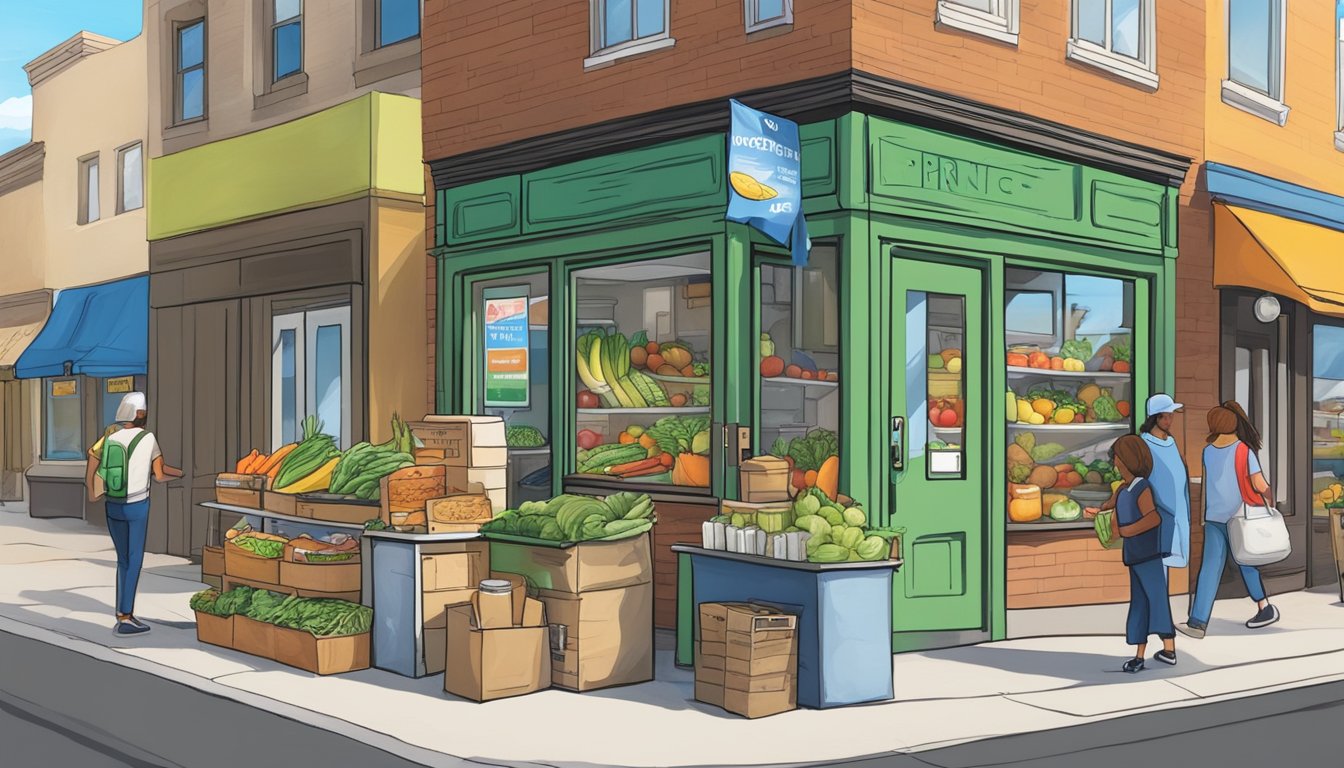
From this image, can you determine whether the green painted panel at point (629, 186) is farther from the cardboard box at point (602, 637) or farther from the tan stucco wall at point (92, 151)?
the tan stucco wall at point (92, 151)

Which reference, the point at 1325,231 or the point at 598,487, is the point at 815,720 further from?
the point at 1325,231

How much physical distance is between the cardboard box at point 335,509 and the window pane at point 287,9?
7915mm

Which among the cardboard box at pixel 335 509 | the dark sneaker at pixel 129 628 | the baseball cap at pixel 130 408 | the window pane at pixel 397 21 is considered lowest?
the dark sneaker at pixel 129 628

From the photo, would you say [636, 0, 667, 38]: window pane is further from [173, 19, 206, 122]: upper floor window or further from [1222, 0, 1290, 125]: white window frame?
[173, 19, 206, 122]: upper floor window

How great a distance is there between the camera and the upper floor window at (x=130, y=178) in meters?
20.3

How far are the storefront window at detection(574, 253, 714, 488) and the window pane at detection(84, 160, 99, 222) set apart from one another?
14.0 m

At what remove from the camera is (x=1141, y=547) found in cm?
890

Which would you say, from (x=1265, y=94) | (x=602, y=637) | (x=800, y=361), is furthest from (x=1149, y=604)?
(x=1265, y=94)

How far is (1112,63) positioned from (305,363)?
357 inches

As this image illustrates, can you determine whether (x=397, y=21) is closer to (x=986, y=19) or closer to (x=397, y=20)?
(x=397, y=20)

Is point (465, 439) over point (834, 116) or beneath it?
beneath

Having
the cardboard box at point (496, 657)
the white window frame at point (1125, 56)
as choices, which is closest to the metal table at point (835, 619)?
the cardboard box at point (496, 657)

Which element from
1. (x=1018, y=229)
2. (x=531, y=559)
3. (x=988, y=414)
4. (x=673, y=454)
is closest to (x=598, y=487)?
(x=673, y=454)

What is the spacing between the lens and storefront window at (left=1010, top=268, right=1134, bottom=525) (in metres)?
10.9
